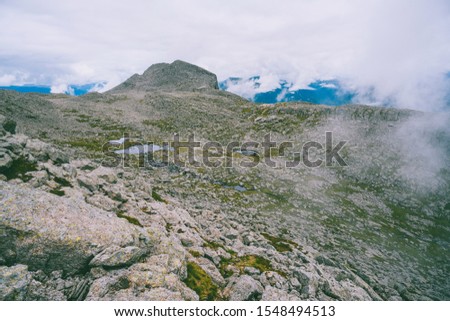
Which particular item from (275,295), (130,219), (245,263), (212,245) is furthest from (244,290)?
(130,219)

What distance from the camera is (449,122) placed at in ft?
305

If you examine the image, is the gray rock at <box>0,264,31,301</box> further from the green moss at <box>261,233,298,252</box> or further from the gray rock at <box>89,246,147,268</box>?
the green moss at <box>261,233,298,252</box>

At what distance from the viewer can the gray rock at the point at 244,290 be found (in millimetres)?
21594

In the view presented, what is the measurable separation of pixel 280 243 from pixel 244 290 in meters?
22.9

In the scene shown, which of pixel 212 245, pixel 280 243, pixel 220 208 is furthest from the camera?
pixel 220 208

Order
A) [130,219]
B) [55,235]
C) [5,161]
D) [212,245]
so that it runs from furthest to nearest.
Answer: [212,245], [130,219], [5,161], [55,235]

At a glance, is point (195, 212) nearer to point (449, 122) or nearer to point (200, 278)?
point (200, 278)

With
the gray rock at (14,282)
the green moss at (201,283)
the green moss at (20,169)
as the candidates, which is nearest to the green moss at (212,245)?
the green moss at (201,283)

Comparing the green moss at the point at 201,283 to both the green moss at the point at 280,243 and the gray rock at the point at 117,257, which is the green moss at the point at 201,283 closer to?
the gray rock at the point at 117,257

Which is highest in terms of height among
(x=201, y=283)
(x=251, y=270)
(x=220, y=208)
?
(x=201, y=283)

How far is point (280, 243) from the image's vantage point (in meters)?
43.3

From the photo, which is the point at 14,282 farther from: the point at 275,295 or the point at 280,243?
the point at 280,243

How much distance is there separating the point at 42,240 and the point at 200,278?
41.3 feet

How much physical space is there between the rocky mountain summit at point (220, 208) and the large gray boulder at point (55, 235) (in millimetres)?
89
